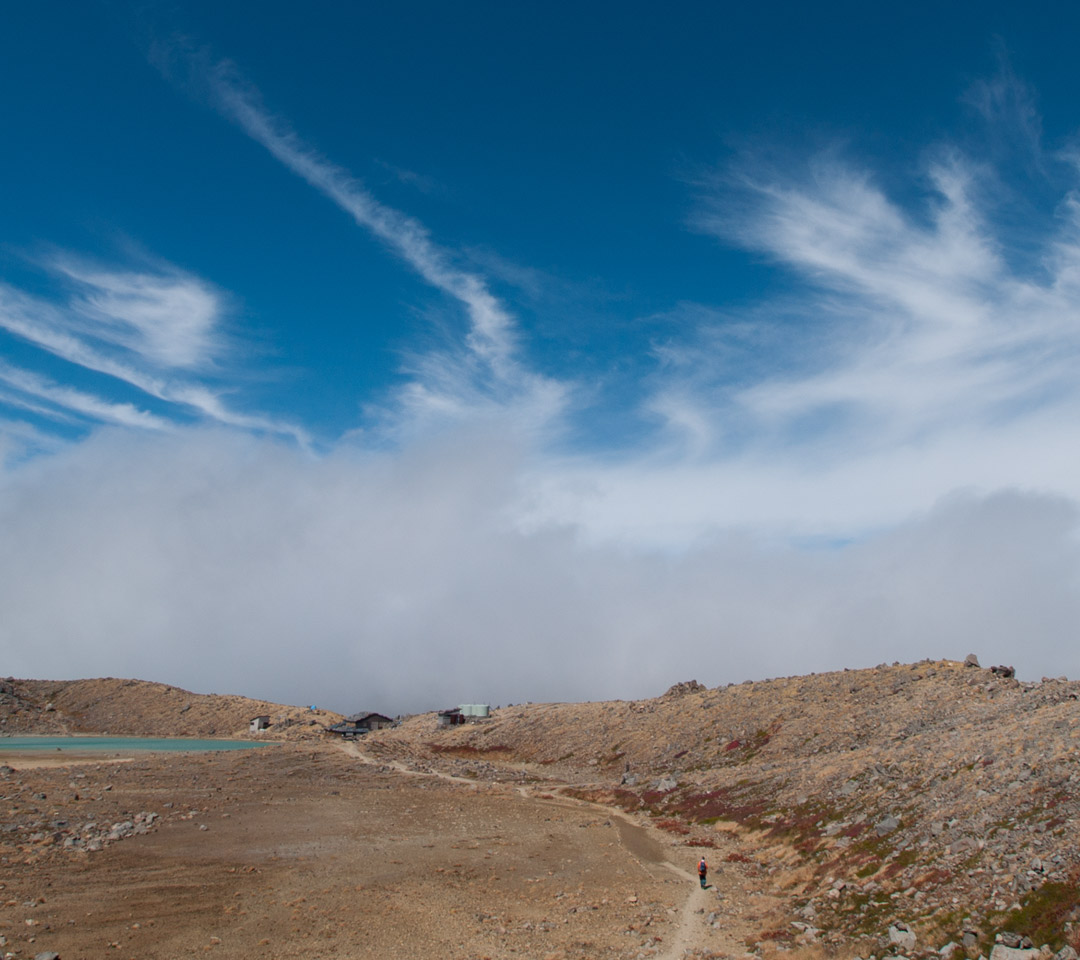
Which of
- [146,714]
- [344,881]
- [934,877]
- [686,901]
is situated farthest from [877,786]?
[146,714]

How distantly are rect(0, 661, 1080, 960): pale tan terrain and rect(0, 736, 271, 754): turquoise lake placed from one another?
1548 inches

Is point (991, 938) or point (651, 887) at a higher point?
point (991, 938)

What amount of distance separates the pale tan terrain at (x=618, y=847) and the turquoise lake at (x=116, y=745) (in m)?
39.3

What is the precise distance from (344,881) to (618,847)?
21.5 meters

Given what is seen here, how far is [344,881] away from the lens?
4022cm

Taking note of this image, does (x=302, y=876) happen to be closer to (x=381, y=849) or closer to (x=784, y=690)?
(x=381, y=849)

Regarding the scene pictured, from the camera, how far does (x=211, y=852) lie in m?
45.2

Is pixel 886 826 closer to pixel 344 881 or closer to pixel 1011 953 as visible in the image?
pixel 1011 953

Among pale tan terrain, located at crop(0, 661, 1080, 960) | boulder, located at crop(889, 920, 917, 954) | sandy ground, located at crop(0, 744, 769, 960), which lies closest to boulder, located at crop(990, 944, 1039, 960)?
pale tan terrain, located at crop(0, 661, 1080, 960)

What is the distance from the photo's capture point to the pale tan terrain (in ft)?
100

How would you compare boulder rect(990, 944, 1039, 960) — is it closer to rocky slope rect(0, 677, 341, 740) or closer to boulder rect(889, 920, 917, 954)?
boulder rect(889, 920, 917, 954)

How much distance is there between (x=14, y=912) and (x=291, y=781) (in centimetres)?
5021

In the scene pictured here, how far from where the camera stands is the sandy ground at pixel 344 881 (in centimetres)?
3092

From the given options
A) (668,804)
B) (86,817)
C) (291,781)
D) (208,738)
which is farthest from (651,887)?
(208,738)
